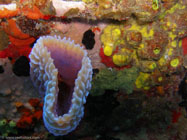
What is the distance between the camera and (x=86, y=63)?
2.54 m

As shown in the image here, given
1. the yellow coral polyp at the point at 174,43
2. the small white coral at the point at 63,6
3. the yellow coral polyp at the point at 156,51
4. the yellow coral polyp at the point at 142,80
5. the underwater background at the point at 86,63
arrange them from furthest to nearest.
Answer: the yellow coral polyp at the point at 142,80, the yellow coral polyp at the point at 174,43, the yellow coral polyp at the point at 156,51, the small white coral at the point at 63,6, the underwater background at the point at 86,63

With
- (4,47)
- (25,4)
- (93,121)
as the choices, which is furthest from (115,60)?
(4,47)

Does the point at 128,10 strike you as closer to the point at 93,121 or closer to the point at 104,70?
the point at 104,70

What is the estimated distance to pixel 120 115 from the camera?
3.71 metres

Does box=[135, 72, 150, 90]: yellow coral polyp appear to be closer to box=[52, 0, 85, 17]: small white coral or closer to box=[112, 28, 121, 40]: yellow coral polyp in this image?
box=[112, 28, 121, 40]: yellow coral polyp

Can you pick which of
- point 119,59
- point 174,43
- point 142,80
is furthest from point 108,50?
point 174,43

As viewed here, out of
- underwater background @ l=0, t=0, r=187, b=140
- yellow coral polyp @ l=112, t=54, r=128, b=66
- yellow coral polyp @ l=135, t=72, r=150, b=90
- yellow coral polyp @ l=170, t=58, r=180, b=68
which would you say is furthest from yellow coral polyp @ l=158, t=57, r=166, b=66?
yellow coral polyp @ l=112, t=54, r=128, b=66

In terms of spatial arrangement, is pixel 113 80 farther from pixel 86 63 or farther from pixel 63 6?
pixel 63 6

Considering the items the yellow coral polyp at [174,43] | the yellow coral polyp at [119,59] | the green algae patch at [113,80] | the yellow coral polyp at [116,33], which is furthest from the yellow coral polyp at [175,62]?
the yellow coral polyp at [116,33]

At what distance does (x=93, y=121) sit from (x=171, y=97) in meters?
2.14

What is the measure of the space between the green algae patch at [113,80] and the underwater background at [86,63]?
2cm

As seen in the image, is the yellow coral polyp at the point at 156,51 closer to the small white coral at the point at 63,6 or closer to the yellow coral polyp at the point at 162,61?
the yellow coral polyp at the point at 162,61

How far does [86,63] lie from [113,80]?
0.93 m

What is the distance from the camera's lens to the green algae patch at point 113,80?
3.13 m
